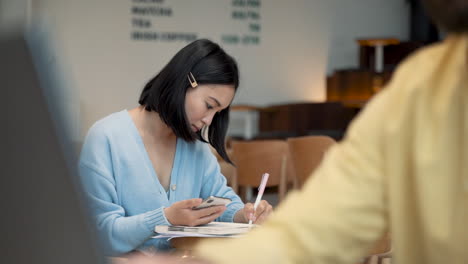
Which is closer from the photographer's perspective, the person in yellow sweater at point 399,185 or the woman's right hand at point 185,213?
the person in yellow sweater at point 399,185

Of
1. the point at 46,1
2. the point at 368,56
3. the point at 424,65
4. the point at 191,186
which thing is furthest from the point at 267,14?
the point at 424,65

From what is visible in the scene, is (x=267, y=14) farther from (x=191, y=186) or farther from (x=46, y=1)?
(x=191, y=186)

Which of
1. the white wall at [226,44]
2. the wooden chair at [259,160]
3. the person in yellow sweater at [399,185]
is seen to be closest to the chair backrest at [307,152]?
the wooden chair at [259,160]

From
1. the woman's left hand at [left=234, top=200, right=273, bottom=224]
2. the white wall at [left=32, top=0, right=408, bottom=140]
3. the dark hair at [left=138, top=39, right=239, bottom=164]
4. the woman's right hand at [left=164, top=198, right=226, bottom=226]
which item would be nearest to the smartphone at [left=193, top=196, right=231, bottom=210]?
the woman's right hand at [left=164, top=198, right=226, bottom=226]

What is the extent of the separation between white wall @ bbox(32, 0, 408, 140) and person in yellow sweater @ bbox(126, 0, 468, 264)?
25.1 ft

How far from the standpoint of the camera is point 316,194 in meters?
0.77

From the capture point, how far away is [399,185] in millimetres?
742

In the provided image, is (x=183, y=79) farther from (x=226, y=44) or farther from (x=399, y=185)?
(x=226, y=44)

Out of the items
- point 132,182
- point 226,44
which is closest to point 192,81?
point 132,182

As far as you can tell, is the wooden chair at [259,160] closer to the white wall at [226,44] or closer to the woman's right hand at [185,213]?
the woman's right hand at [185,213]

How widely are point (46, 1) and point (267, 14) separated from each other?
3.21m

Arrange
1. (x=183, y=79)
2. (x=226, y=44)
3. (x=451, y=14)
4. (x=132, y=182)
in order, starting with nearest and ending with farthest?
(x=451, y=14) → (x=132, y=182) → (x=183, y=79) → (x=226, y=44)

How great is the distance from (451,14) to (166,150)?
151cm

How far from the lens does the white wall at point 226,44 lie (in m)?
9.00
